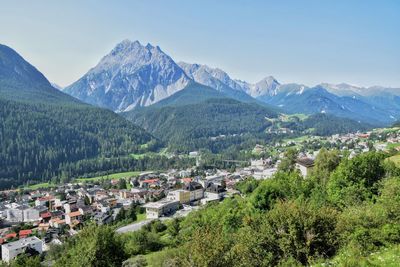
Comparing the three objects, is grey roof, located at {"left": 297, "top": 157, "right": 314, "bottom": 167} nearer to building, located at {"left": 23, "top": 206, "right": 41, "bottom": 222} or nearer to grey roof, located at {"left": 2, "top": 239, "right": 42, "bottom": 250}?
grey roof, located at {"left": 2, "top": 239, "right": 42, "bottom": 250}

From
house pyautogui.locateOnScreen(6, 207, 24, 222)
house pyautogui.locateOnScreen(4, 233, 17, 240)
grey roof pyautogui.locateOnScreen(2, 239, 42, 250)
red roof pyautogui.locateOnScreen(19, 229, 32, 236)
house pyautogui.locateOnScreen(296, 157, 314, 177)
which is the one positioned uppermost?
house pyautogui.locateOnScreen(296, 157, 314, 177)

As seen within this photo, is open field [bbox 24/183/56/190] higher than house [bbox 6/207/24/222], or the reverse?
house [bbox 6/207/24/222]

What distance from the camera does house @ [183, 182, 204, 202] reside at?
88000 millimetres

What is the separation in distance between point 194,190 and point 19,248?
4257cm

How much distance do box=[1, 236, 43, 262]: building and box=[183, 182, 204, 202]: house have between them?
123 ft

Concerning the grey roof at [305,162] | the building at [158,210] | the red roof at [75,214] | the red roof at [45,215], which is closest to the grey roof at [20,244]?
the red roof at [75,214]

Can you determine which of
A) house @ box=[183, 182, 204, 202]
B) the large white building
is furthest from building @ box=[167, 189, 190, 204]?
the large white building

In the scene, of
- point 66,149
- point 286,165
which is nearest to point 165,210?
point 286,165

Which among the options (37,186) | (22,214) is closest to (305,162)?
(22,214)

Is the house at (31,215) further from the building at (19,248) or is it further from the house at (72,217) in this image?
the building at (19,248)

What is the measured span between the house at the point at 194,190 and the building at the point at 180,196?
182cm

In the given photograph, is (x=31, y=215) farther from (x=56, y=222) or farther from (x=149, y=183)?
(x=149, y=183)

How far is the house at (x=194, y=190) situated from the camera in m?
88.0

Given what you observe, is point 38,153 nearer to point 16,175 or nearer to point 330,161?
point 16,175
